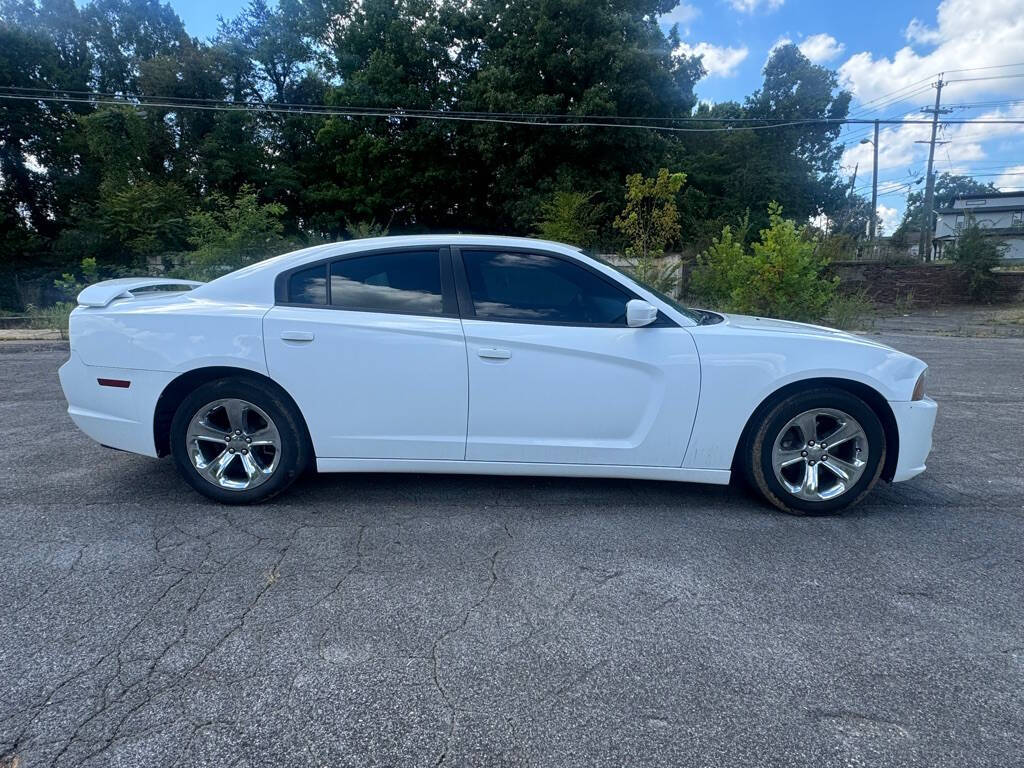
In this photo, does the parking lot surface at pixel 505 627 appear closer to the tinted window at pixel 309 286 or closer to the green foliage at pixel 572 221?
the tinted window at pixel 309 286

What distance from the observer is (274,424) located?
363 centimetres

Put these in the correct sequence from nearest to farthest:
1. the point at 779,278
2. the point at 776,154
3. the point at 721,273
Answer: the point at 779,278
the point at 721,273
the point at 776,154

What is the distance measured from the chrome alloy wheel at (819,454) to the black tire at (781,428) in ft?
0.08

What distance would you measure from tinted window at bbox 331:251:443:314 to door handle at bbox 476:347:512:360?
38cm

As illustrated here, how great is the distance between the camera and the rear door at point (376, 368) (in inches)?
140

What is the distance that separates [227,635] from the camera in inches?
94.4

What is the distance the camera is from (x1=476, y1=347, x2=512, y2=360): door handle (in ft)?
11.6

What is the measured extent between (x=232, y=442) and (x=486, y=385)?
5.10 feet

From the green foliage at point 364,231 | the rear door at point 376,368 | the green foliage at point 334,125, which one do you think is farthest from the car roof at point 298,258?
the green foliage at point 334,125

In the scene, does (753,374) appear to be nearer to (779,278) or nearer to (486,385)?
(486,385)

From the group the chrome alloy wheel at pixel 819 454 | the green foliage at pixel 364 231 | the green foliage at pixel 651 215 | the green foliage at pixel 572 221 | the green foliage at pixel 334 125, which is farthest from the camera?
the green foliage at pixel 334 125

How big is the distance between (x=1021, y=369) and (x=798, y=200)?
123 ft

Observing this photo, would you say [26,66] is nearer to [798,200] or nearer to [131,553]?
[131,553]

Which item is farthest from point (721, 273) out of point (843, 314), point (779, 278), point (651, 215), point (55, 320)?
point (55, 320)
